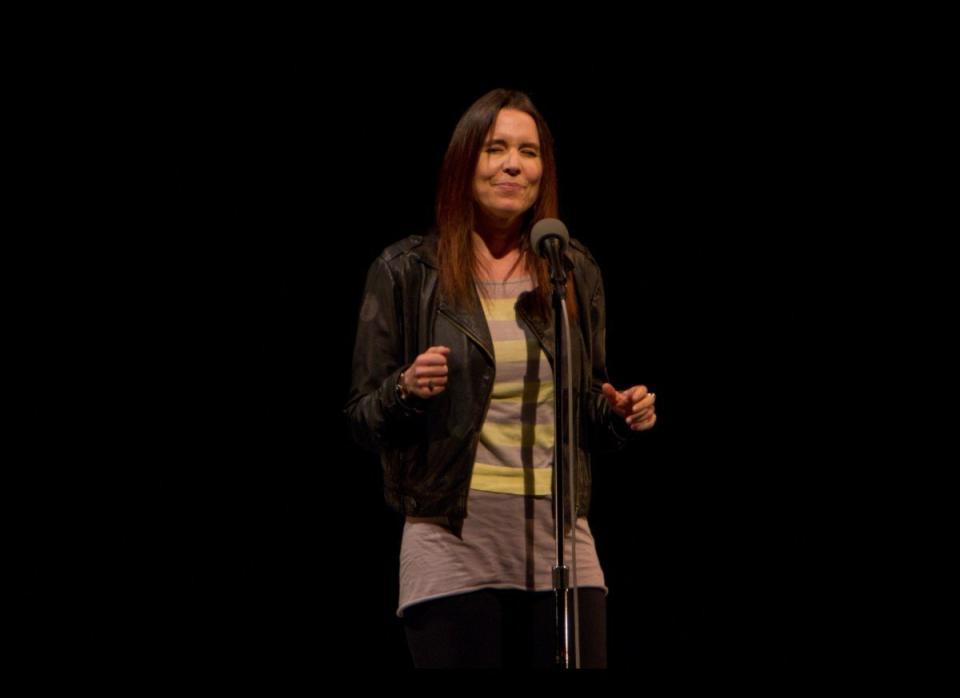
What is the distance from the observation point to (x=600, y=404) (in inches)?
83.0

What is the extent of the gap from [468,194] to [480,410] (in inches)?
17.4

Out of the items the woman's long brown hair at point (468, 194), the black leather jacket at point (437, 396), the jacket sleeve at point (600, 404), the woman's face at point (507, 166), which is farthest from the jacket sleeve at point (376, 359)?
the jacket sleeve at point (600, 404)

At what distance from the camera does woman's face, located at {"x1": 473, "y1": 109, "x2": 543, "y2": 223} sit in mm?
2158

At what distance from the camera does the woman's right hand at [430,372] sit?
1.84m

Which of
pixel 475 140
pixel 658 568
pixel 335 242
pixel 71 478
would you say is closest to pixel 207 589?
pixel 71 478

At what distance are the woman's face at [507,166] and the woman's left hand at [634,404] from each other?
440mm

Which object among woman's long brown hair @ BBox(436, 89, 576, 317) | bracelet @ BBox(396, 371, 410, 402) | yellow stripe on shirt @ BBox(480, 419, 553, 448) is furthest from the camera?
woman's long brown hair @ BBox(436, 89, 576, 317)

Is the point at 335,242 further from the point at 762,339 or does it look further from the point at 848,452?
the point at 848,452

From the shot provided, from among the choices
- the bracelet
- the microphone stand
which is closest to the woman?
the bracelet

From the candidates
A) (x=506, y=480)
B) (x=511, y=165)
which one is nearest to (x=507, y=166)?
(x=511, y=165)

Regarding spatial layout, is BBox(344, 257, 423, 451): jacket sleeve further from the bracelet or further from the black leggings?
the black leggings

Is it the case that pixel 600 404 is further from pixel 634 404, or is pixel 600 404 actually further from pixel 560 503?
pixel 560 503

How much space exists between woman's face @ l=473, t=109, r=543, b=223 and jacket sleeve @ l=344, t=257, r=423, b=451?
0.24 metres

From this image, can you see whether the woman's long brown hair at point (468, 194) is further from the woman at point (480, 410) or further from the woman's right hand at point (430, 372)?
the woman's right hand at point (430, 372)
